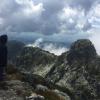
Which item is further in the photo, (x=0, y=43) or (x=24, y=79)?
(x=24, y=79)

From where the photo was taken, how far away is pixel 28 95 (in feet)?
117

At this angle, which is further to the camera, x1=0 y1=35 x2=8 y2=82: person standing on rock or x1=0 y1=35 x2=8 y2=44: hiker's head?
x1=0 y1=35 x2=8 y2=82: person standing on rock

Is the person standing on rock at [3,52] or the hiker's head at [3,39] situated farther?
the person standing on rock at [3,52]

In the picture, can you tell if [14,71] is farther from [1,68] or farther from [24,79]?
[1,68]

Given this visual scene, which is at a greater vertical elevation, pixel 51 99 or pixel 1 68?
pixel 1 68

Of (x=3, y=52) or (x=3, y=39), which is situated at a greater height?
(x=3, y=39)

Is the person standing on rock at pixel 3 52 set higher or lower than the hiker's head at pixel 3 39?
lower

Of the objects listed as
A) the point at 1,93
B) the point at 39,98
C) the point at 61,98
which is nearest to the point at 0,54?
the point at 1,93

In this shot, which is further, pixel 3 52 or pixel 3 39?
pixel 3 52

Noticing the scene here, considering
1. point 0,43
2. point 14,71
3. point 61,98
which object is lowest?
point 61,98

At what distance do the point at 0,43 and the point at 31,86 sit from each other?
8.23m

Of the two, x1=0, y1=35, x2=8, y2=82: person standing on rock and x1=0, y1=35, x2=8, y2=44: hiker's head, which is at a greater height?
x1=0, y1=35, x2=8, y2=44: hiker's head

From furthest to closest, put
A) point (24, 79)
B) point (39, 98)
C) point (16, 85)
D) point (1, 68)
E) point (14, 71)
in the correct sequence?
point (14, 71)
point (24, 79)
point (16, 85)
point (1, 68)
point (39, 98)

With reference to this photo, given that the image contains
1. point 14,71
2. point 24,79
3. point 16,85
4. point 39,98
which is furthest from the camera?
point 14,71
